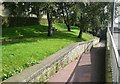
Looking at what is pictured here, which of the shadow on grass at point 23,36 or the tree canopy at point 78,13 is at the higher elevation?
the tree canopy at point 78,13

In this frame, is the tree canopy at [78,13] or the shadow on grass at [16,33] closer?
the shadow on grass at [16,33]

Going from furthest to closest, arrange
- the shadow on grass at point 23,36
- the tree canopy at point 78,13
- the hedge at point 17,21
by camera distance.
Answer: the hedge at point 17,21 → the tree canopy at point 78,13 → the shadow on grass at point 23,36

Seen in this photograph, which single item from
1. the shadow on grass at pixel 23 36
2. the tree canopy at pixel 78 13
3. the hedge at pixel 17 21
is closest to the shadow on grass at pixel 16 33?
the shadow on grass at pixel 23 36

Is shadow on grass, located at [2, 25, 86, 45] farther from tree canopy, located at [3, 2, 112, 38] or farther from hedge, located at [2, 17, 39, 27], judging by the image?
hedge, located at [2, 17, 39, 27]

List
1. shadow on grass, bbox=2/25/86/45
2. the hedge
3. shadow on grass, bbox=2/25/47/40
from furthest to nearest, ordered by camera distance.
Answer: the hedge
shadow on grass, bbox=2/25/47/40
shadow on grass, bbox=2/25/86/45

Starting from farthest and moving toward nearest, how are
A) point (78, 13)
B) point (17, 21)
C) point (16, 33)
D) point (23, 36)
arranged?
point (17, 21), point (78, 13), point (16, 33), point (23, 36)

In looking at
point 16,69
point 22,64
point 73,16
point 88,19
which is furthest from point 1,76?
point 88,19

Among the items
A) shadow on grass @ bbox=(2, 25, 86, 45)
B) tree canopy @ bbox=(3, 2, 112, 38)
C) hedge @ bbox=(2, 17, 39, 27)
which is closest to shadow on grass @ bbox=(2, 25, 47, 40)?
shadow on grass @ bbox=(2, 25, 86, 45)

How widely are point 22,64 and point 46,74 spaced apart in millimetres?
863

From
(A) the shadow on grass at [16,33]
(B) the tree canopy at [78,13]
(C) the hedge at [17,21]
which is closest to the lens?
(A) the shadow on grass at [16,33]

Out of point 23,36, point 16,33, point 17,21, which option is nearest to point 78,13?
point 16,33

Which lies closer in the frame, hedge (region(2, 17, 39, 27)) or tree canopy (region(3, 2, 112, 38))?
tree canopy (region(3, 2, 112, 38))

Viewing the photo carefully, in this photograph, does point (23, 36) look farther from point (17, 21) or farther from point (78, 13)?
point (17, 21)

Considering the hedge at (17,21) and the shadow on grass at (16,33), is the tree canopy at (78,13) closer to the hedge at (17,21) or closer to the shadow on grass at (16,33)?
the hedge at (17,21)
